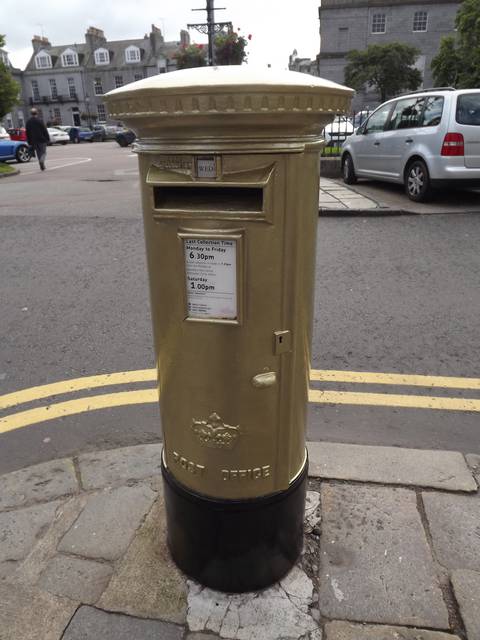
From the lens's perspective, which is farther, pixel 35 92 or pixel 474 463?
pixel 35 92

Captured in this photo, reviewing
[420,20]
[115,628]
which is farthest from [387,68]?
[115,628]

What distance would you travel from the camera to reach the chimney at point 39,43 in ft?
202

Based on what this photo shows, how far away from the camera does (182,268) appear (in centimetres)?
143

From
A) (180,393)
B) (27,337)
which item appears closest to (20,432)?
(27,337)

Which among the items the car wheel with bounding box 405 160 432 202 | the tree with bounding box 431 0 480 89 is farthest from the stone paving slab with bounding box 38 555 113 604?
the tree with bounding box 431 0 480 89

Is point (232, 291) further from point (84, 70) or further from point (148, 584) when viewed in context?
point (84, 70)

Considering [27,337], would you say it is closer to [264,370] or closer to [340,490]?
[340,490]

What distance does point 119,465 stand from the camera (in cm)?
252

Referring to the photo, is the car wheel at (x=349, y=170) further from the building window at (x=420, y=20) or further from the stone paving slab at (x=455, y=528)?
the building window at (x=420, y=20)

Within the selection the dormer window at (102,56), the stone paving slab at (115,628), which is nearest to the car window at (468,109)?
the stone paving slab at (115,628)

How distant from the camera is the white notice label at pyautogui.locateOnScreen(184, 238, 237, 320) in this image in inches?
54.0

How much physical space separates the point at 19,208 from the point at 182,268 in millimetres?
8369

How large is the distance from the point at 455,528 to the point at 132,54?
219ft

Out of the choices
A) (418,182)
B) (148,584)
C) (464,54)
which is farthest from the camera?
(464,54)
